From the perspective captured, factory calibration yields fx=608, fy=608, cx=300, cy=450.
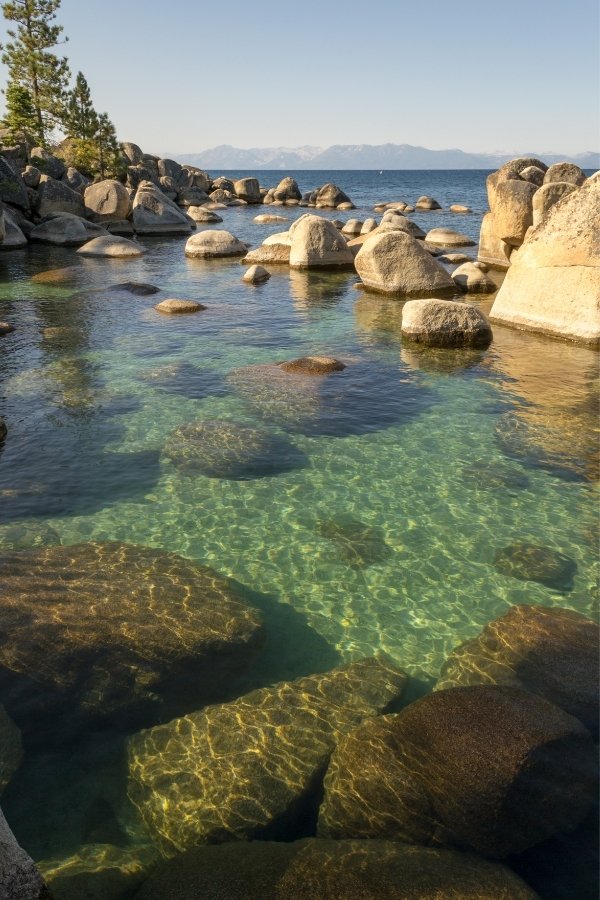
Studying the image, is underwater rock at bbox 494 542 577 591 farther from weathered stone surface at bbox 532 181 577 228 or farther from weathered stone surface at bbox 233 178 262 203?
weathered stone surface at bbox 233 178 262 203

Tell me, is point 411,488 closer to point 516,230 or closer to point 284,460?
point 284,460

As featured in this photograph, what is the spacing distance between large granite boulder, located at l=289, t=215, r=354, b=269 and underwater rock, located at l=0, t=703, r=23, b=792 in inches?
1038

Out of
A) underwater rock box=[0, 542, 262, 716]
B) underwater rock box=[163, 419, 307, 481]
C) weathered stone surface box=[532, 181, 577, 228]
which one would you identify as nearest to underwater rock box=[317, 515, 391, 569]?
underwater rock box=[0, 542, 262, 716]

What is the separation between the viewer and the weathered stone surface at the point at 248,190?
236ft

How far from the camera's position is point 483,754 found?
467cm

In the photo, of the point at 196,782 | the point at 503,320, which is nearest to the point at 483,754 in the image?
the point at 196,782

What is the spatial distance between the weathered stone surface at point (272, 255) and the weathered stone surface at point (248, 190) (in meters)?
46.3

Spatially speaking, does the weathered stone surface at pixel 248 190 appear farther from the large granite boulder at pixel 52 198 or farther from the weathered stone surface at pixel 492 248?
the weathered stone surface at pixel 492 248

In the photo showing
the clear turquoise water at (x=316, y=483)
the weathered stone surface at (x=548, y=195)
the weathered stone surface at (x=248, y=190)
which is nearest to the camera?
the clear turquoise water at (x=316, y=483)

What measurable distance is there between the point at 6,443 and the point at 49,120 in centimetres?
5937

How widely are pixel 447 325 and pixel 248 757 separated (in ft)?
46.1

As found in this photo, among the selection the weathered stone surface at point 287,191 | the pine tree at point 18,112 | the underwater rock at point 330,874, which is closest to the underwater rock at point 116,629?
the underwater rock at point 330,874

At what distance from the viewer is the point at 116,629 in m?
6.24

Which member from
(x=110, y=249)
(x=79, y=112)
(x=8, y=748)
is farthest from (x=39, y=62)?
(x=8, y=748)
